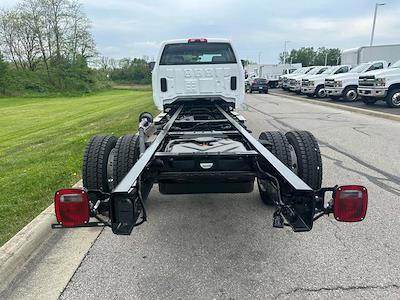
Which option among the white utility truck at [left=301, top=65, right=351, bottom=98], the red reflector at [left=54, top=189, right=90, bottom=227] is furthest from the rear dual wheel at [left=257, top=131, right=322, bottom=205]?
the white utility truck at [left=301, top=65, right=351, bottom=98]

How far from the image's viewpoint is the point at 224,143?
4.02 meters

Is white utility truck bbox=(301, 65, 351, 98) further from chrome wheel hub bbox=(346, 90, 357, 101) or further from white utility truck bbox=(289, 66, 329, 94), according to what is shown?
chrome wheel hub bbox=(346, 90, 357, 101)

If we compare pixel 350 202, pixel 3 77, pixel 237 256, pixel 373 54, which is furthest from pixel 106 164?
pixel 3 77

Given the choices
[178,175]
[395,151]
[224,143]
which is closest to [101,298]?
[178,175]

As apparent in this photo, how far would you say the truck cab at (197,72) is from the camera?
7336mm

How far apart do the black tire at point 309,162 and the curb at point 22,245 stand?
8.95 ft

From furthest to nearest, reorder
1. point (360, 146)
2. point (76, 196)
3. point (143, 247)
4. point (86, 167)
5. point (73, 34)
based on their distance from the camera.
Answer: point (73, 34) < point (360, 146) < point (86, 167) < point (143, 247) < point (76, 196)

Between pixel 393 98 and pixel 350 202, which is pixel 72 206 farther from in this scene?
pixel 393 98

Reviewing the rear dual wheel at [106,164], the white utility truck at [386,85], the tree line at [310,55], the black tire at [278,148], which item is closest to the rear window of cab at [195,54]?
the black tire at [278,148]

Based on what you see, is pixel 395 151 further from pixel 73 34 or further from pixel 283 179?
pixel 73 34

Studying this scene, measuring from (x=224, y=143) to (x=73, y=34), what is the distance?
6163 centimetres

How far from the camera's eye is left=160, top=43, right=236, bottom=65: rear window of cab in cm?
754

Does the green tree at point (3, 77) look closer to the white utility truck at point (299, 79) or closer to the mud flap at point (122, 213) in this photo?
the white utility truck at point (299, 79)

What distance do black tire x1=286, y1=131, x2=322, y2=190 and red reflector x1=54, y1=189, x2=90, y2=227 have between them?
2.23 metres
